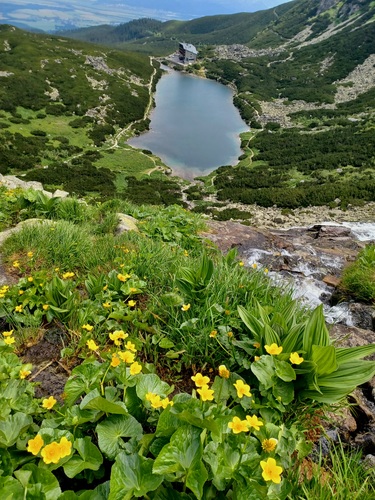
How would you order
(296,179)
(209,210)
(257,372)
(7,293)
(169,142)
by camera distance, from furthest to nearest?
1. (169,142)
2. (296,179)
3. (209,210)
4. (7,293)
5. (257,372)

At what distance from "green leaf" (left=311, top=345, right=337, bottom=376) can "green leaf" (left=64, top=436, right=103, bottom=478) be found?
1604 millimetres

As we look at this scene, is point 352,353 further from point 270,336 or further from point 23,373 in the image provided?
point 23,373

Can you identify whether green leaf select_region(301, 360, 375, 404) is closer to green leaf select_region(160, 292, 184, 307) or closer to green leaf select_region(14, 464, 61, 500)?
green leaf select_region(160, 292, 184, 307)

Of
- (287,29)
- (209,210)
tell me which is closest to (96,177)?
(209,210)

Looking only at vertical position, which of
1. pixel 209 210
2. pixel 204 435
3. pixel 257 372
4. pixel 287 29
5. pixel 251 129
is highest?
pixel 287 29

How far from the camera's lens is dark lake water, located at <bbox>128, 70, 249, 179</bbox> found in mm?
60438

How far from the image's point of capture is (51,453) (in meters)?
1.77

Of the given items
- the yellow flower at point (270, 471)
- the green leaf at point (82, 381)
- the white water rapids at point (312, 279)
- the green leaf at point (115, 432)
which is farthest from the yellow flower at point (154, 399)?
the white water rapids at point (312, 279)

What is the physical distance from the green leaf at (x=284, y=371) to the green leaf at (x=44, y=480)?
1562mm

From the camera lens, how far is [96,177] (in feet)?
157

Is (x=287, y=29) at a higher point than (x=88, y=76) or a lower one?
higher

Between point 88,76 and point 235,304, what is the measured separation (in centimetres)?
9595

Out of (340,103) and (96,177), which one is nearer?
(96,177)

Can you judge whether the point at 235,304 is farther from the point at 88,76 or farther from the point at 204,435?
the point at 88,76
